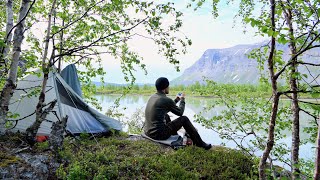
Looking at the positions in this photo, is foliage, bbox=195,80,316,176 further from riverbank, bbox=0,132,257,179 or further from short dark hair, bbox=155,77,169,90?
short dark hair, bbox=155,77,169,90

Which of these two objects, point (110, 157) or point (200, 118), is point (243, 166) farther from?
point (110, 157)

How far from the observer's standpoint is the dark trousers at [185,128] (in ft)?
22.1

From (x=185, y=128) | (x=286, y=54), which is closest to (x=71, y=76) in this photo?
(x=185, y=128)

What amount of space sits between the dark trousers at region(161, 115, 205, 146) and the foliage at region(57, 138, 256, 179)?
1.05ft

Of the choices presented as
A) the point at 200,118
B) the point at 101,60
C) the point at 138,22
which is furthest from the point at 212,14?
the point at 101,60

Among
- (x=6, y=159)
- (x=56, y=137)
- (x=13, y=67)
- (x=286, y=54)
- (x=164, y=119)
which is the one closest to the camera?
(x=286, y=54)

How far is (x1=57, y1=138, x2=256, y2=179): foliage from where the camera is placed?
4.64m

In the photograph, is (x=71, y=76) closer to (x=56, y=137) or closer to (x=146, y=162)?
(x=56, y=137)

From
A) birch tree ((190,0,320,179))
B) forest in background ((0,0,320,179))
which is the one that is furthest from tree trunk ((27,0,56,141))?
birch tree ((190,0,320,179))

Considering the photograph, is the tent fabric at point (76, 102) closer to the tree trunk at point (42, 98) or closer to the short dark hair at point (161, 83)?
the tree trunk at point (42, 98)

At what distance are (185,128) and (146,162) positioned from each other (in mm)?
1710

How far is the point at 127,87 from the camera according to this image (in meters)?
8.17

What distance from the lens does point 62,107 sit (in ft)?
23.8

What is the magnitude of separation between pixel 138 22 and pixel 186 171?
2866 millimetres
